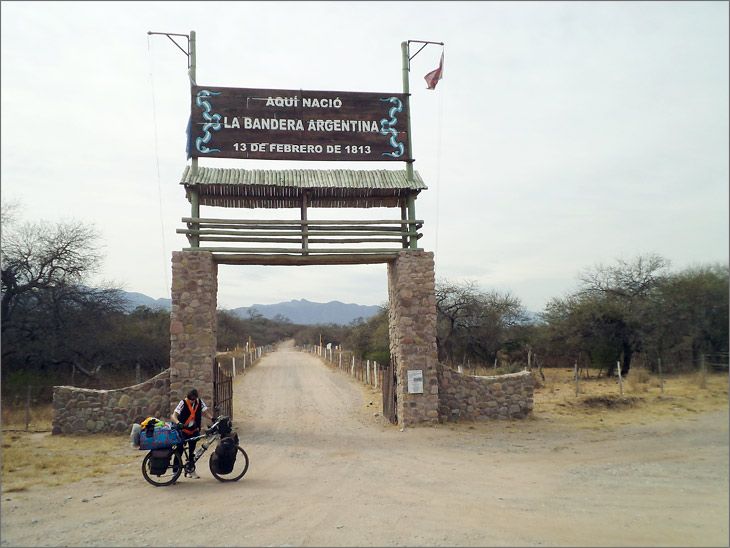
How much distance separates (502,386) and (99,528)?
10095 mm

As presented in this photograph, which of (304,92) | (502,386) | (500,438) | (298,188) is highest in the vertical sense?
(304,92)

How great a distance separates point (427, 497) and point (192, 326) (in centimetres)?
758

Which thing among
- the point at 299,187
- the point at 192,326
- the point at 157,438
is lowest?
the point at 157,438

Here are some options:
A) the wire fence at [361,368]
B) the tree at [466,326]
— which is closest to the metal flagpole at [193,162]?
the wire fence at [361,368]

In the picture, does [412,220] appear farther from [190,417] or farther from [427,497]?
[427,497]

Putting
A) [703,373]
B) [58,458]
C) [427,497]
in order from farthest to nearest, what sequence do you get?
1. [703,373]
2. [58,458]
3. [427,497]

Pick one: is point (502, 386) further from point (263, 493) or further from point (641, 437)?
point (263, 493)

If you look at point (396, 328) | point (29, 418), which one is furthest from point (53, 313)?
point (396, 328)

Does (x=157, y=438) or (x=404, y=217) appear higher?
(x=404, y=217)

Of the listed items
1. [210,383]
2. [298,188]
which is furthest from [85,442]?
[298,188]

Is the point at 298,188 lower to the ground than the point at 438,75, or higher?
lower

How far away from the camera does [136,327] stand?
89.0 ft

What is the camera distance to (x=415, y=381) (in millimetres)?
12961

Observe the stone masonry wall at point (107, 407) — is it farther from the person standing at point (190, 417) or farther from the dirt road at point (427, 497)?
the person standing at point (190, 417)
